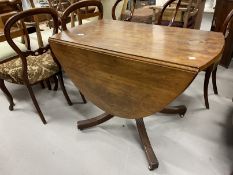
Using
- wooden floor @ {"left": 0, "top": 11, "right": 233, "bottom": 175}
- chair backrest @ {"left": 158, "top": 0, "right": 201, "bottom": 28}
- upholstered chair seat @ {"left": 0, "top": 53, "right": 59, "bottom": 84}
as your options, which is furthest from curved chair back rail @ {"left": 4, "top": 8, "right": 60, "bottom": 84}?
chair backrest @ {"left": 158, "top": 0, "right": 201, "bottom": 28}

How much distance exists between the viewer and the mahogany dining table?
1.00 m

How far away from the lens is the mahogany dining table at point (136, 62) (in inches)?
39.4

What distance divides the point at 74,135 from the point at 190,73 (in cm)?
113

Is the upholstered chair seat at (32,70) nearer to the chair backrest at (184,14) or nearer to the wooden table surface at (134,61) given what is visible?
the wooden table surface at (134,61)

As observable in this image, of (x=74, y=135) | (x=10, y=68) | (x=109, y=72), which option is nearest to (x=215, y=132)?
(x=109, y=72)

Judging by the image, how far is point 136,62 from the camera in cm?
106

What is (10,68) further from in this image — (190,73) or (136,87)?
(190,73)

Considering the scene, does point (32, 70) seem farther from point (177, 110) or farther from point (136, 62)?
point (177, 110)

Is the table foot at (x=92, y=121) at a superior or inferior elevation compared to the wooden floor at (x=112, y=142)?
superior

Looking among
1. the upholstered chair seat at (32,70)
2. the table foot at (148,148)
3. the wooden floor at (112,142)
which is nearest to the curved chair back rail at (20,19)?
the upholstered chair seat at (32,70)

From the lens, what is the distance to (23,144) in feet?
5.30

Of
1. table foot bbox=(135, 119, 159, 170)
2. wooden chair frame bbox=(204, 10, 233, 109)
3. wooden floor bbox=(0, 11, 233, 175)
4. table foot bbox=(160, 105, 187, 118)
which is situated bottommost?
wooden floor bbox=(0, 11, 233, 175)

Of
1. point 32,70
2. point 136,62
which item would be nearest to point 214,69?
point 136,62

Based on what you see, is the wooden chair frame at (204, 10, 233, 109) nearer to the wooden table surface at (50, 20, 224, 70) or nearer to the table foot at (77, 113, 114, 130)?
the wooden table surface at (50, 20, 224, 70)
